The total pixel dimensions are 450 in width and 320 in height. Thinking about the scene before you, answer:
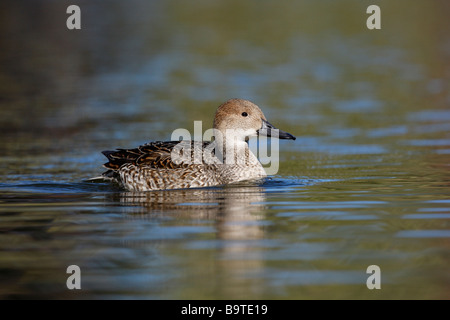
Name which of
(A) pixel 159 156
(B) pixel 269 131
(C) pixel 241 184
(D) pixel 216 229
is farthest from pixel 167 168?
(D) pixel 216 229

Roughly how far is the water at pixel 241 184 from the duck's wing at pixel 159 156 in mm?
498

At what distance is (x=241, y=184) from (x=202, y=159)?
2.22ft

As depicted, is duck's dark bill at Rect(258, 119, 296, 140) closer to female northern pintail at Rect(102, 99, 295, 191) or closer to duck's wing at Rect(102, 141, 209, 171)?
female northern pintail at Rect(102, 99, 295, 191)

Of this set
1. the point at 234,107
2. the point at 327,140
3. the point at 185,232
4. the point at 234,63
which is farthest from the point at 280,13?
the point at 185,232

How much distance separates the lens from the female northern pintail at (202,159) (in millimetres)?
11586

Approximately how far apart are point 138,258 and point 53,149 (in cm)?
776

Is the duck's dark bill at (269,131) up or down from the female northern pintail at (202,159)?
up

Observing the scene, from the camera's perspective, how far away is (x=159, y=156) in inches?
463

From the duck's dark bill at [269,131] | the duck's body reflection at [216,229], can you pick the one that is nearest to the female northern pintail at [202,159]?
the duck's dark bill at [269,131]

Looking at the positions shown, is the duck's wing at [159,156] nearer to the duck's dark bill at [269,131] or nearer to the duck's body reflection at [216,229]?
the duck's body reflection at [216,229]

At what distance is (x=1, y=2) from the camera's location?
37.5m

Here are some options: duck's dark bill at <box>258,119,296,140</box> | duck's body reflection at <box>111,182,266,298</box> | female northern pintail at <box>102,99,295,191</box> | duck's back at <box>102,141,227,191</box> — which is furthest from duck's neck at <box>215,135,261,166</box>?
duck's body reflection at <box>111,182,266,298</box>

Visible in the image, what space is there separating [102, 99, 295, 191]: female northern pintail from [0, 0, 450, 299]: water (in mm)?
273
